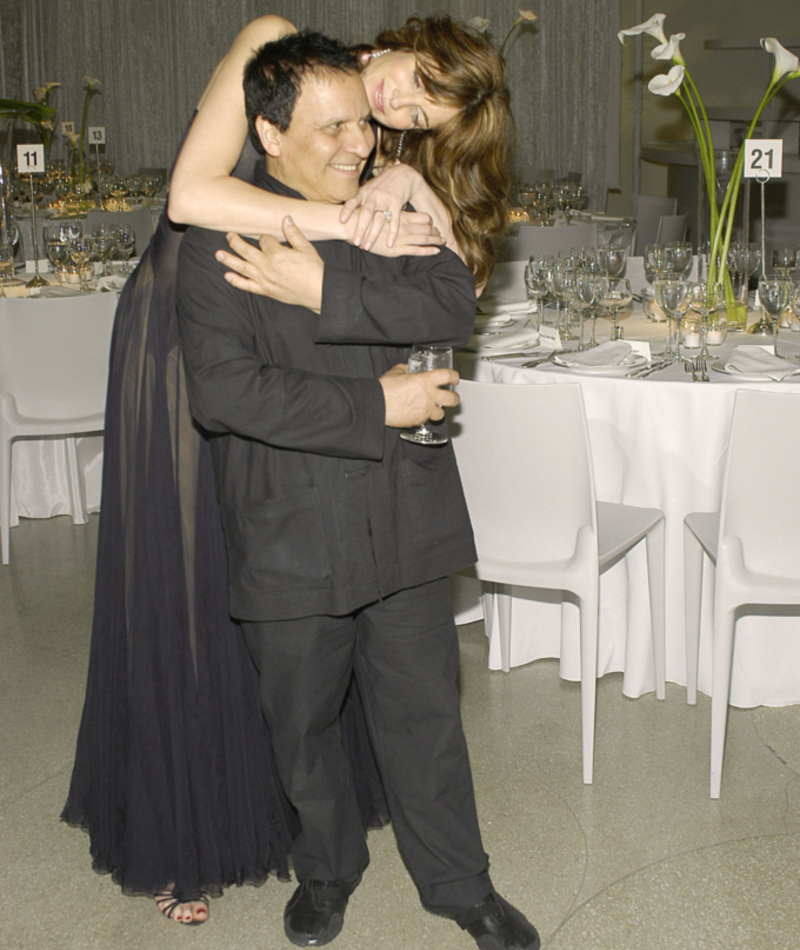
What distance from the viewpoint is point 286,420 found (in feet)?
5.52

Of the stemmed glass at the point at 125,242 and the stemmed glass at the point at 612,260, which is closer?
the stemmed glass at the point at 612,260

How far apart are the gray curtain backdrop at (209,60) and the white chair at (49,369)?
20.9ft

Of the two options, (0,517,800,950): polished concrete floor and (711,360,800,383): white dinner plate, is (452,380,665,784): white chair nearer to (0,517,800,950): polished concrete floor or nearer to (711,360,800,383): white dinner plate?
(0,517,800,950): polished concrete floor

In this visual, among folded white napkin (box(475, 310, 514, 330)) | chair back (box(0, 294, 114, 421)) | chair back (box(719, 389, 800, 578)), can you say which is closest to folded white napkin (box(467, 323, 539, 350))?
folded white napkin (box(475, 310, 514, 330))

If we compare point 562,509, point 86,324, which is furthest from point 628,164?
point 562,509

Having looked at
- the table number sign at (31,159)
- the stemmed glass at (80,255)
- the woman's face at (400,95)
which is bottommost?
the stemmed glass at (80,255)

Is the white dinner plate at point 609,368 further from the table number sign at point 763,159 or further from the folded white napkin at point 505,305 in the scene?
the table number sign at point 763,159

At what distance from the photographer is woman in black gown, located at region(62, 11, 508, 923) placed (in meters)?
2.00

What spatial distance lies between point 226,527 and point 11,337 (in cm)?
239

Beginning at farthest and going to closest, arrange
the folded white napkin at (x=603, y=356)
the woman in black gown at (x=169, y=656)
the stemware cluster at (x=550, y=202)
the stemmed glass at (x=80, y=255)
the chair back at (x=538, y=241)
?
the stemware cluster at (x=550, y=202) → the chair back at (x=538, y=241) → the stemmed glass at (x=80, y=255) → the folded white napkin at (x=603, y=356) → the woman in black gown at (x=169, y=656)

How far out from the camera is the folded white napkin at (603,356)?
9.58ft

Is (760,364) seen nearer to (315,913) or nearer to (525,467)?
(525,467)

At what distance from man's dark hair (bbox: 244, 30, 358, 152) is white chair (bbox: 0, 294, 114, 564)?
247 cm

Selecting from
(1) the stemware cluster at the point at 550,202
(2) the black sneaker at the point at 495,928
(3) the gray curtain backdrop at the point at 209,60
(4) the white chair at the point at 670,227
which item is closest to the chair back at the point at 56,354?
(2) the black sneaker at the point at 495,928
